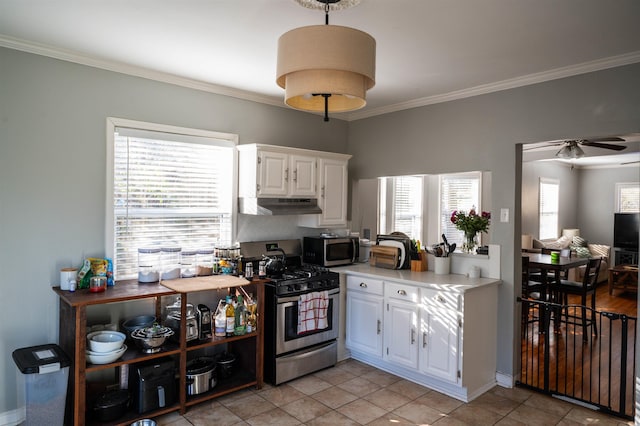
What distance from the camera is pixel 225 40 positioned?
2.79 m

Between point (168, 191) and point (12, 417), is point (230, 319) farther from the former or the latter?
point (12, 417)

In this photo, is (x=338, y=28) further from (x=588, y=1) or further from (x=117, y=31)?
(x=117, y=31)

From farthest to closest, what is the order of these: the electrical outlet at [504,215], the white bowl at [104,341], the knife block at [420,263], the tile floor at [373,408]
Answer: the knife block at [420,263]
the electrical outlet at [504,215]
the tile floor at [373,408]
the white bowl at [104,341]

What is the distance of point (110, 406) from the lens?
2.80 m

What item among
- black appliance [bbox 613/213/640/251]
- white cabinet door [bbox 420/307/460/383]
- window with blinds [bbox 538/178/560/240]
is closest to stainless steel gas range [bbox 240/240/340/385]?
white cabinet door [bbox 420/307/460/383]

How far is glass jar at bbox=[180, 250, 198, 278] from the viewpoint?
138 inches

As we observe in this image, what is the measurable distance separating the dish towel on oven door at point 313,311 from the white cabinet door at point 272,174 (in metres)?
0.99

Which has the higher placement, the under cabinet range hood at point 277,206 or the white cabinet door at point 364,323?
the under cabinet range hood at point 277,206

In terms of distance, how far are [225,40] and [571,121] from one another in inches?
103

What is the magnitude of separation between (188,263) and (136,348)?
821 mm

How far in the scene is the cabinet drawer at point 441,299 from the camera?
329cm

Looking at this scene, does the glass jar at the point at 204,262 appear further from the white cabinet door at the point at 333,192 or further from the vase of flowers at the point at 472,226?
the vase of flowers at the point at 472,226

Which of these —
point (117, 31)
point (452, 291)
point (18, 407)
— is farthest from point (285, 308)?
point (117, 31)

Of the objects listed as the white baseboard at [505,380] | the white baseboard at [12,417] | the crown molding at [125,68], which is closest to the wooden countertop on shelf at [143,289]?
the white baseboard at [12,417]
